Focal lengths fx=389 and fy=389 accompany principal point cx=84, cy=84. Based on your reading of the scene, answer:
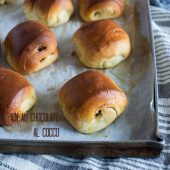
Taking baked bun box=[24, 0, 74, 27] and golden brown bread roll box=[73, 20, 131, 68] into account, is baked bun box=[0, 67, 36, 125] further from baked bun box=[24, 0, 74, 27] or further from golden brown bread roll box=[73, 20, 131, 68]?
baked bun box=[24, 0, 74, 27]

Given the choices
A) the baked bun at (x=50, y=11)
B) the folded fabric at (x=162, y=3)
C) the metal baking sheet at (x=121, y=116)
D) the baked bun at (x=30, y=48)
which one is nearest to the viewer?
the metal baking sheet at (x=121, y=116)

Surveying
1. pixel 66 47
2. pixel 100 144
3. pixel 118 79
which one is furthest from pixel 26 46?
pixel 100 144

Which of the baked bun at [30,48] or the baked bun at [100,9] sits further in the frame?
the baked bun at [100,9]

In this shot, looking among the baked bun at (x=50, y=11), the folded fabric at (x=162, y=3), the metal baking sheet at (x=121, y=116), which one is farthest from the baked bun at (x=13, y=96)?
the folded fabric at (x=162, y=3)

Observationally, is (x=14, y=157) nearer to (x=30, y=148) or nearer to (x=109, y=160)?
(x=30, y=148)

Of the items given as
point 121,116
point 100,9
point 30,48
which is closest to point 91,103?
point 121,116

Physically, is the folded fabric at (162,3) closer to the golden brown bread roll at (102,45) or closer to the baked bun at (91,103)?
the golden brown bread roll at (102,45)

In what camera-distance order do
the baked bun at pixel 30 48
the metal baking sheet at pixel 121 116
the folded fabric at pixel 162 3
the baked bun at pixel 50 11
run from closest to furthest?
the metal baking sheet at pixel 121 116 → the baked bun at pixel 30 48 → the baked bun at pixel 50 11 → the folded fabric at pixel 162 3
